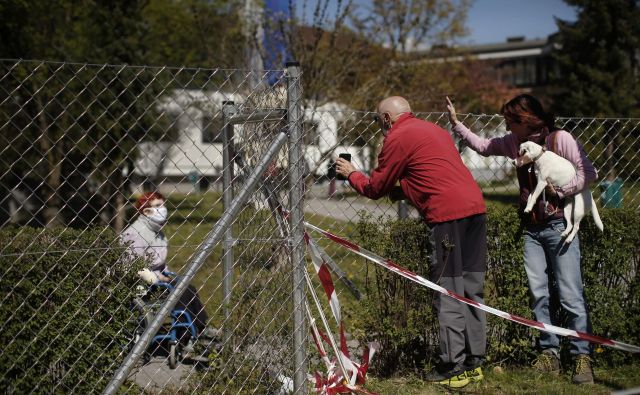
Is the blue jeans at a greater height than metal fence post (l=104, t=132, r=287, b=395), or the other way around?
metal fence post (l=104, t=132, r=287, b=395)

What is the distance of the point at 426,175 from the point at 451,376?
1.35 metres

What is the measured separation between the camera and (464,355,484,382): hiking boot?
461 cm

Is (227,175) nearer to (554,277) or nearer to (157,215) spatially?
(157,215)

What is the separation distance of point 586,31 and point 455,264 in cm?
2483

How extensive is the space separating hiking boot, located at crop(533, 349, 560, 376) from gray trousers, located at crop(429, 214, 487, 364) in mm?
620

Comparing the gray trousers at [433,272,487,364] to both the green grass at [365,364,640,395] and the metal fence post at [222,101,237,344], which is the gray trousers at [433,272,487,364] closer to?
the green grass at [365,364,640,395]

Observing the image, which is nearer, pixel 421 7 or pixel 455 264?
pixel 455 264

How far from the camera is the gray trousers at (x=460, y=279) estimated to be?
4.43m

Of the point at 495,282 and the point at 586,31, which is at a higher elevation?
the point at 586,31

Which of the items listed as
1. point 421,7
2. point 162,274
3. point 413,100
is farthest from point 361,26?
point 162,274

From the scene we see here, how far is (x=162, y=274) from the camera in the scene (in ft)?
19.6

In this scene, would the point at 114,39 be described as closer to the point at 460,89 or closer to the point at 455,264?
the point at 460,89

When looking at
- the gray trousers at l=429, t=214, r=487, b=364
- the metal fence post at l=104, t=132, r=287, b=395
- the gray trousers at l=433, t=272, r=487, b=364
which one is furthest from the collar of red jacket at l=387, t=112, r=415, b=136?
the gray trousers at l=433, t=272, r=487, b=364

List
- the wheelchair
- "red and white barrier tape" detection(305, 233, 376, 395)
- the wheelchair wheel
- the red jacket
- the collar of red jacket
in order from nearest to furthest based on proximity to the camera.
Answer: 1. the wheelchair
2. "red and white barrier tape" detection(305, 233, 376, 395)
3. the red jacket
4. the collar of red jacket
5. the wheelchair wheel
